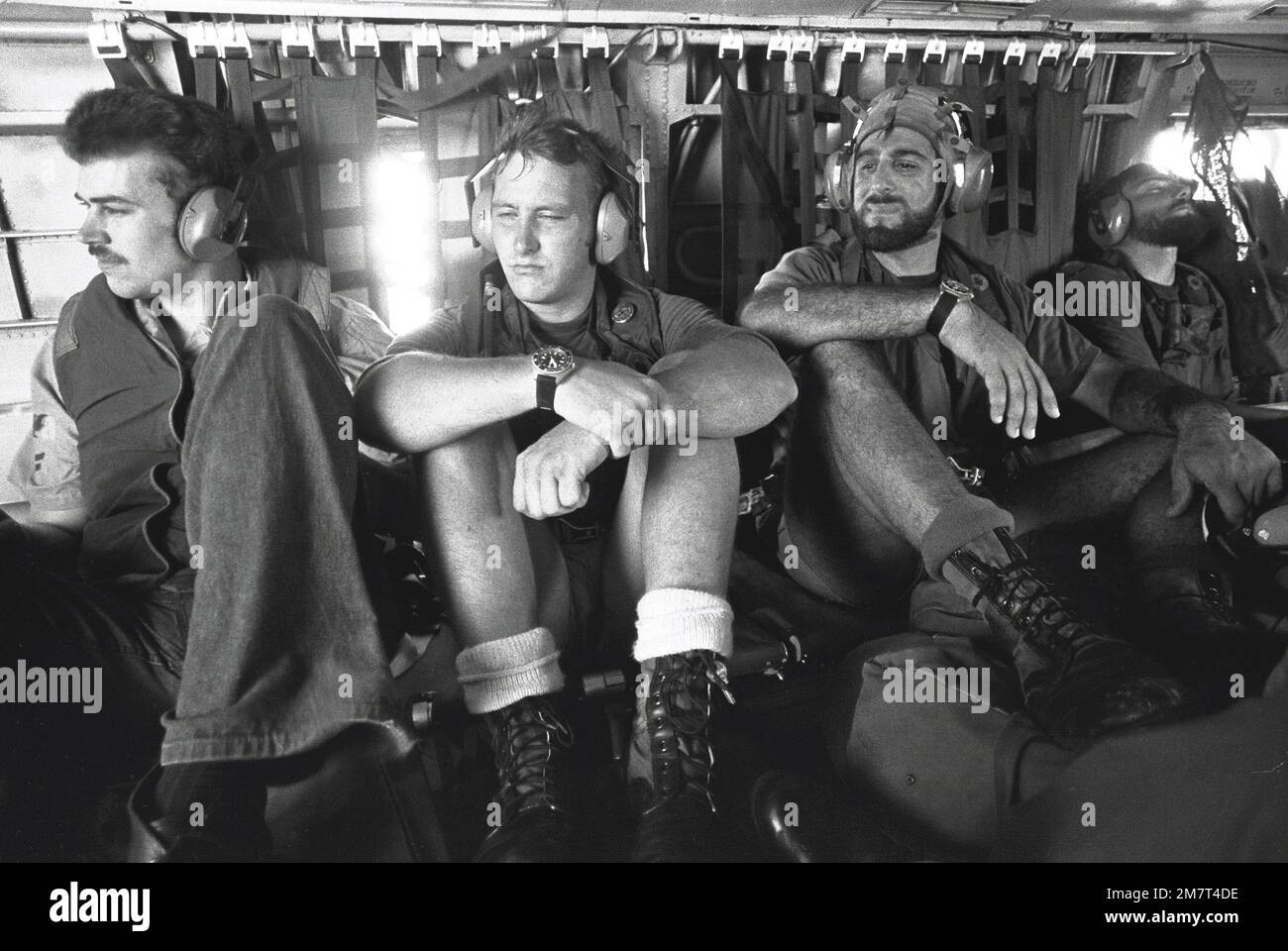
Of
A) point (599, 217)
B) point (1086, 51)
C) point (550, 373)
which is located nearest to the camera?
point (550, 373)

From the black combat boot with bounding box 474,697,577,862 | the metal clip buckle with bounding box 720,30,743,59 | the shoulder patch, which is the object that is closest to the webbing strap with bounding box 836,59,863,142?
the metal clip buckle with bounding box 720,30,743,59

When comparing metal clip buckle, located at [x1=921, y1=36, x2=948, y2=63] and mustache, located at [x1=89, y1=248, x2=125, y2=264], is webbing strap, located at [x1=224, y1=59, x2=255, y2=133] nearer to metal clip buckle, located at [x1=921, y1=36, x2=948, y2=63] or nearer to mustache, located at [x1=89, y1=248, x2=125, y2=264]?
mustache, located at [x1=89, y1=248, x2=125, y2=264]

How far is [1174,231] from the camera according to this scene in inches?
76.2

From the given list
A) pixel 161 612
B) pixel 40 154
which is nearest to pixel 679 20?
pixel 40 154

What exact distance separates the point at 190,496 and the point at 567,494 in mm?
543

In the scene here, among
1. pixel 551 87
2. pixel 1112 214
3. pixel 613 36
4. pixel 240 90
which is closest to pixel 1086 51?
pixel 1112 214

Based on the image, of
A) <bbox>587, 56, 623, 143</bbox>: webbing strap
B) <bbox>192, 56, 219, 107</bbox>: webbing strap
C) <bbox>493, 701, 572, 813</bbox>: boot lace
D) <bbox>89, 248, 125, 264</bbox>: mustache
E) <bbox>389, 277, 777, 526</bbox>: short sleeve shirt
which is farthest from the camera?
<bbox>587, 56, 623, 143</bbox>: webbing strap

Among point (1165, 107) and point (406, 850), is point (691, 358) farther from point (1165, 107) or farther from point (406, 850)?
point (1165, 107)

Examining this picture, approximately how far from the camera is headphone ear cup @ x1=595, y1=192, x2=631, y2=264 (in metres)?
1.56

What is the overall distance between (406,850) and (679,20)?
1652mm

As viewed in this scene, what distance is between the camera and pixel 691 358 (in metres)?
1.45

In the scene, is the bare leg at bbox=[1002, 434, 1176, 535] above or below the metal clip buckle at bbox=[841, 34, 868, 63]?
below

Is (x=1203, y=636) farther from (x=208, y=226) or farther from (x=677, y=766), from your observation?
(x=208, y=226)

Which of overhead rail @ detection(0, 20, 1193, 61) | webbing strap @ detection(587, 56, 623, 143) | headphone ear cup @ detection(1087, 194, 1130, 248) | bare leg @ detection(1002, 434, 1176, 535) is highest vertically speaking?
overhead rail @ detection(0, 20, 1193, 61)
